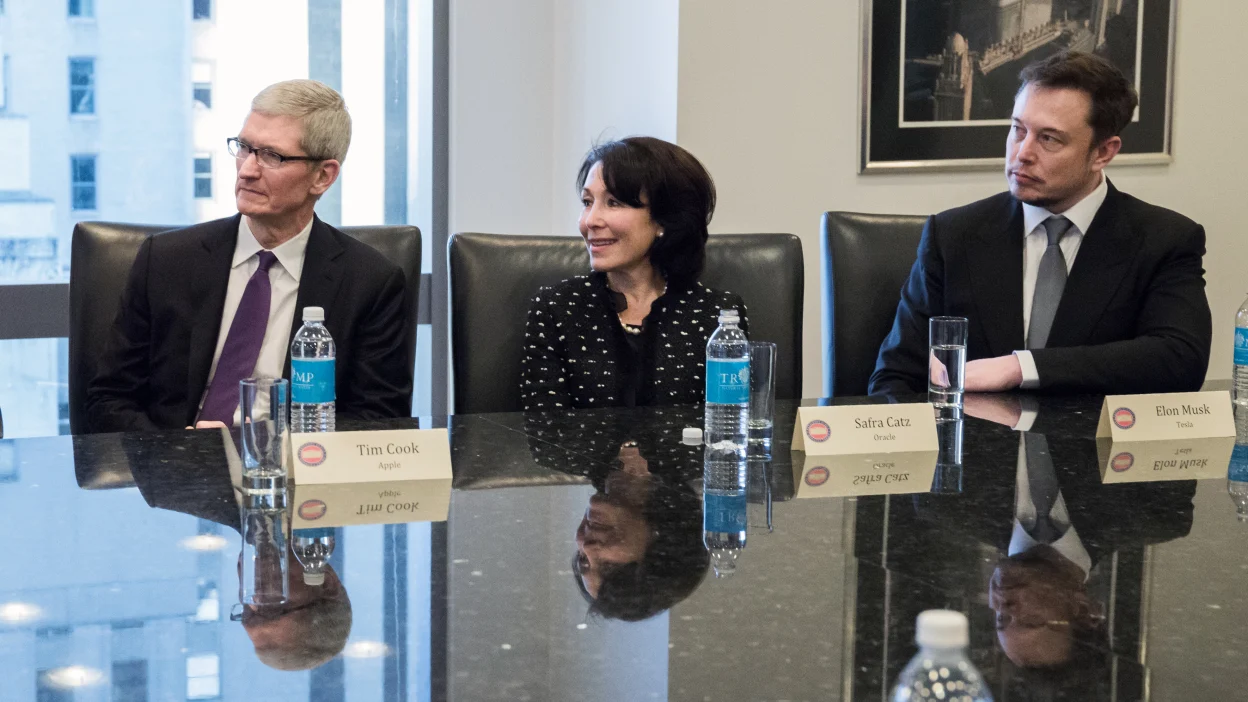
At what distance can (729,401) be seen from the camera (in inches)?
73.6

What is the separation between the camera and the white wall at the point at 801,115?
12.5 ft

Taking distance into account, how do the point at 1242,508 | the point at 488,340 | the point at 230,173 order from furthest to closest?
the point at 230,173
the point at 488,340
the point at 1242,508

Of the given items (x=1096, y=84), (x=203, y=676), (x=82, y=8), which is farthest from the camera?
(x=82, y=8)

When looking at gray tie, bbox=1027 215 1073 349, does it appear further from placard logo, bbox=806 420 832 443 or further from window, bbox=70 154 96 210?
window, bbox=70 154 96 210

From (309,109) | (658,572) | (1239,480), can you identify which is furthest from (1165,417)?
(309,109)

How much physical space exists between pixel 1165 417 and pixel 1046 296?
70 cm

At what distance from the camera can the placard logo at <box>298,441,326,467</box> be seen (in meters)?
1.63

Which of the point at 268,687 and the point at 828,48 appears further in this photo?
the point at 828,48

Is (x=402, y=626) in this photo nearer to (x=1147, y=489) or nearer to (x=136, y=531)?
(x=136, y=531)

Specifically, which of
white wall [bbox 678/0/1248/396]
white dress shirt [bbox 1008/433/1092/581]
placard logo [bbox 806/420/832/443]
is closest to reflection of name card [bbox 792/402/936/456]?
placard logo [bbox 806/420/832/443]

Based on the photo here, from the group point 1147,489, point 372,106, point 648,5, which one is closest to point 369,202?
point 372,106

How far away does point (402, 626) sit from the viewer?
108cm

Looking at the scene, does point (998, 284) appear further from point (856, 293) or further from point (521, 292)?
point (521, 292)

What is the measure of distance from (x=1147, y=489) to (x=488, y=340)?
138 cm
